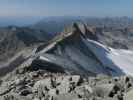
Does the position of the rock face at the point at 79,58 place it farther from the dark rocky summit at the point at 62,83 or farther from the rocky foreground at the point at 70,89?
the rocky foreground at the point at 70,89

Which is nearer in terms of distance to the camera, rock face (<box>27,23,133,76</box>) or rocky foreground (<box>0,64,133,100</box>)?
rocky foreground (<box>0,64,133,100</box>)

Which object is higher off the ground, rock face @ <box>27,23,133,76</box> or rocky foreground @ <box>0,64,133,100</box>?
rocky foreground @ <box>0,64,133,100</box>

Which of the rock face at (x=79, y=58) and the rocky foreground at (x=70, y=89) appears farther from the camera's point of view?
the rock face at (x=79, y=58)

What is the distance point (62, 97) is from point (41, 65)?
29.0 meters

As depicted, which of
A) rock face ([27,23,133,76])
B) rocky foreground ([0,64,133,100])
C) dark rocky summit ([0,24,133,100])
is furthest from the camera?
rock face ([27,23,133,76])

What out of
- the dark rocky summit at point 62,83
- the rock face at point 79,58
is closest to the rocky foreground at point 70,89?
the dark rocky summit at point 62,83

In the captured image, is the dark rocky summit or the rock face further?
the rock face

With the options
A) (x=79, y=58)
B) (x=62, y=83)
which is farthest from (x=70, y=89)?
(x=79, y=58)

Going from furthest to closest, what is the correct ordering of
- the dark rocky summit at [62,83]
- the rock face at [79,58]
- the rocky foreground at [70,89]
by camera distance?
the rock face at [79,58], the dark rocky summit at [62,83], the rocky foreground at [70,89]

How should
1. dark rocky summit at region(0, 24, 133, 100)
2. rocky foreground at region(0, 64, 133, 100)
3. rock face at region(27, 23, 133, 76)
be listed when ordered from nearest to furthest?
rocky foreground at region(0, 64, 133, 100) < dark rocky summit at region(0, 24, 133, 100) < rock face at region(27, 23, 133, 76)

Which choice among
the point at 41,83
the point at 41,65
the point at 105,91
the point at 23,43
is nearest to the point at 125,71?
the point at 41,65

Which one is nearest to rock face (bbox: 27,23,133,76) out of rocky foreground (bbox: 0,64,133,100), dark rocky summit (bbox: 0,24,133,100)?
dark rocky summit (bbox: 0,24,133,100)

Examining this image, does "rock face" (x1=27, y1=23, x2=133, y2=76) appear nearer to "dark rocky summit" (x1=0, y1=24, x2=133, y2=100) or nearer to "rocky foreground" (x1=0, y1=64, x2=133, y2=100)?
"dark rocky summit" (x1=0, y1=24, x2=133, y2=100)

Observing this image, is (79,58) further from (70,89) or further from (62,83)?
(70,89)
